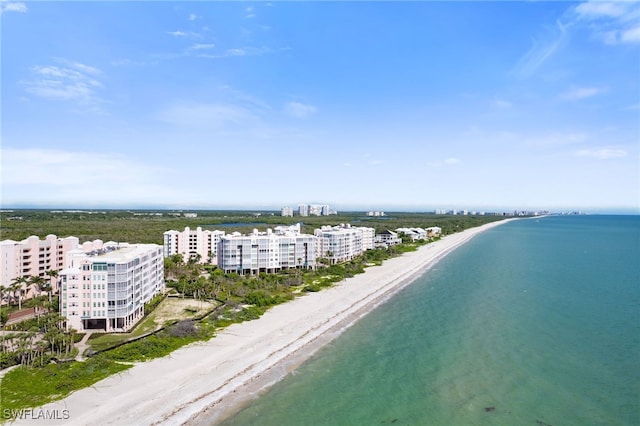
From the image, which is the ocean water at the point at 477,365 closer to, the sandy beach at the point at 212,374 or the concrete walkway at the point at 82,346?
the sandy beach at the point at 212,374

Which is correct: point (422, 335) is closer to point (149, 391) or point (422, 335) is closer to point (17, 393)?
point (149, 391)

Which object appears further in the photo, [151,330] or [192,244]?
[192,244]

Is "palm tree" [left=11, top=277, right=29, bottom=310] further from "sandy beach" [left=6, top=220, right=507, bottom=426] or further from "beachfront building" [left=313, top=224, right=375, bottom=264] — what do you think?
"beachfront building" [left=313, top=224, right=375, bottom=264]

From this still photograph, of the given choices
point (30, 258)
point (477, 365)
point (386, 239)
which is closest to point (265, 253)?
point (30, 258)

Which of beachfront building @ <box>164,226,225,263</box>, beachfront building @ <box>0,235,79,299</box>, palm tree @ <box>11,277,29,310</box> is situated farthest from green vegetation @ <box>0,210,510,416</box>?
beachfront building @ <box>164,226,225,263</box>

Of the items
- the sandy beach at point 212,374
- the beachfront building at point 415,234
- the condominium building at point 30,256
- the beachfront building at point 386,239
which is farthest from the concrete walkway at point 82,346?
the beachfront building at point 415,234

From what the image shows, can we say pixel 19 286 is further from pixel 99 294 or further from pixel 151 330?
pixel 151 330
